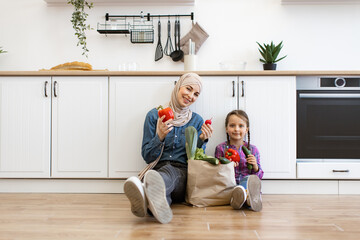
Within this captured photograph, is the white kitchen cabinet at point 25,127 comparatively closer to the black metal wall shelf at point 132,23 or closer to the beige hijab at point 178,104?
the black metal wall shelf at point 132,23

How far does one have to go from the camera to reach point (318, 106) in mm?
2439

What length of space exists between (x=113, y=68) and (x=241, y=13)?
1.19m

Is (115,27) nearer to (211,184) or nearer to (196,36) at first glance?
(196,36)

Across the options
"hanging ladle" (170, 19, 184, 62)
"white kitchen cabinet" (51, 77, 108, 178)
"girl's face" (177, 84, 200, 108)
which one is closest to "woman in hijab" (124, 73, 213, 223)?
"girl's face" (177, 84, 200, 108)

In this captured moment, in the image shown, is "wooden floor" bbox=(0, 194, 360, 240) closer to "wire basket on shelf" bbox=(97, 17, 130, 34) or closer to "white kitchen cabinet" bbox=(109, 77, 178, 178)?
"white kitchen cabinet" bbox=(109, 77, 178, 178)

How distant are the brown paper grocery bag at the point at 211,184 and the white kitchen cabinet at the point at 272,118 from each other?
53cm

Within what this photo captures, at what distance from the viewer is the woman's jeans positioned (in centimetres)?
186

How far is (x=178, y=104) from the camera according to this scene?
2240 mm

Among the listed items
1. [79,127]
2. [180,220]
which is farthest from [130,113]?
[180,220]

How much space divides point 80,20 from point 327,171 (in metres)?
2.22

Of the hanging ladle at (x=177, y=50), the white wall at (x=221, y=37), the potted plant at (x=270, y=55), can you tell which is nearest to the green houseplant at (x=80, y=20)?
the white wall at (x=221, y=37)

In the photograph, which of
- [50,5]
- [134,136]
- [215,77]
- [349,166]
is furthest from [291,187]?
[50,5]

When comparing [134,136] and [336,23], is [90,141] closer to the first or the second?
[134,136]

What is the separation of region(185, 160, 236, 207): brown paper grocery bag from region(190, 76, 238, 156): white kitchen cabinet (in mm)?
455
